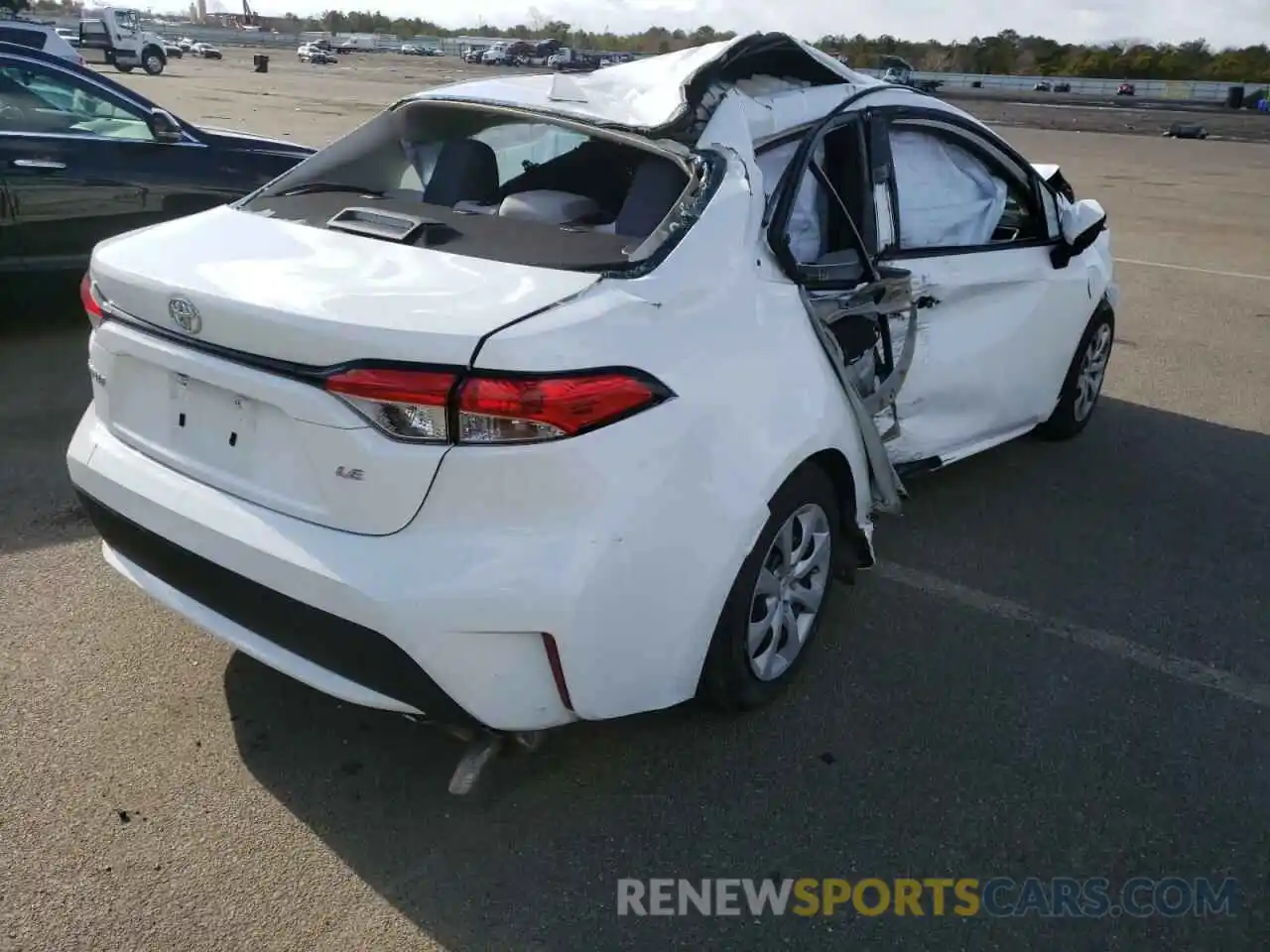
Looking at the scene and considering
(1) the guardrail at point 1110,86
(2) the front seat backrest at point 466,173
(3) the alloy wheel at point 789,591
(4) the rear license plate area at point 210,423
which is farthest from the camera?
(1) the guardrail at point 1110,86

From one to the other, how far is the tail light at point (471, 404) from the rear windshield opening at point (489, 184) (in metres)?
0.59

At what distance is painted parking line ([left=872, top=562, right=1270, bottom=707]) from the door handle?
494 cm

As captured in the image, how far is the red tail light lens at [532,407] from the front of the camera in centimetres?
230

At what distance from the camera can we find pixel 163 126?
256 inches

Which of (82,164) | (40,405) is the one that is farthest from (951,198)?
(82,164)

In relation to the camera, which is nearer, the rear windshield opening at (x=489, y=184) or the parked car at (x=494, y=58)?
the rear windshield opening at (x=489, y=184)

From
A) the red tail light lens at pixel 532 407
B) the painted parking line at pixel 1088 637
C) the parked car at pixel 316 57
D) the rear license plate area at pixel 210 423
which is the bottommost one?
the parked car at pixel 316 57

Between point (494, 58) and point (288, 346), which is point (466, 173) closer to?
point (288, 346)

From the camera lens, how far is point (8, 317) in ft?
21.7

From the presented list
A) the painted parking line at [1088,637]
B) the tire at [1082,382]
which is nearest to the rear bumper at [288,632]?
the painted parking line at [1088,637]

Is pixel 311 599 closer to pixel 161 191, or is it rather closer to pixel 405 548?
pixel 405 548

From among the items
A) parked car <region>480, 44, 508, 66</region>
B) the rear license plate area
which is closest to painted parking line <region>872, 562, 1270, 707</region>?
the rear license plate area

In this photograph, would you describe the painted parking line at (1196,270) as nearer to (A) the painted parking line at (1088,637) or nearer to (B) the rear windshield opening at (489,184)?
(A) the painted parking line at (1088,637)

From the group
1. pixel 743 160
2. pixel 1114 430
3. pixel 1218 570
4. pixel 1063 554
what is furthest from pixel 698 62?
pixel 1114 430
